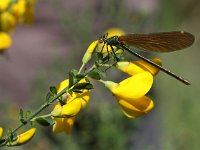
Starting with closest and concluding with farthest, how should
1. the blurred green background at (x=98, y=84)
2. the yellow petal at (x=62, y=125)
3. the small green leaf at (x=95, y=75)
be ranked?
the small green leaf at (x=95, y=75) < the yellow petal at (x=62, y=125) < the blurred green background at (x=98, y=84)

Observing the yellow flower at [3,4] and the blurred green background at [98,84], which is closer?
the yellow flower at [3,4]

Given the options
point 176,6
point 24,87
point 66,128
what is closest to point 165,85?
point 24,87

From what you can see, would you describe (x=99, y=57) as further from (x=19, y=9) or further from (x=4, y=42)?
(x=19, y=9)

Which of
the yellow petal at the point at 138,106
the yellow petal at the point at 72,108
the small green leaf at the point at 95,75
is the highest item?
the small green leaf at the point at 95,75

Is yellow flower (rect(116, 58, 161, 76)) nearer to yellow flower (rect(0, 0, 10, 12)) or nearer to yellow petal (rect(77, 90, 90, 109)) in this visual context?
yellow petal (rect(77, 90, 90, 109))

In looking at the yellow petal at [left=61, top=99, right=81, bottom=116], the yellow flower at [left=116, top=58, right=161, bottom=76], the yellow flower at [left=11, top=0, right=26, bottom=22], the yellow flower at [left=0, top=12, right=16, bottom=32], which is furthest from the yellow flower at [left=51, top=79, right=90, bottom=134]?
the yellow flower at [left=11, top=0, right=26, bottom=22]

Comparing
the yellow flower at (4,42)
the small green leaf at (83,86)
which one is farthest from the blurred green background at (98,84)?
the small green leaf at (83,86)

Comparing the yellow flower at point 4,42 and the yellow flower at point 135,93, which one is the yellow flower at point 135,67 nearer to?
the yellow flower at point 135,93
